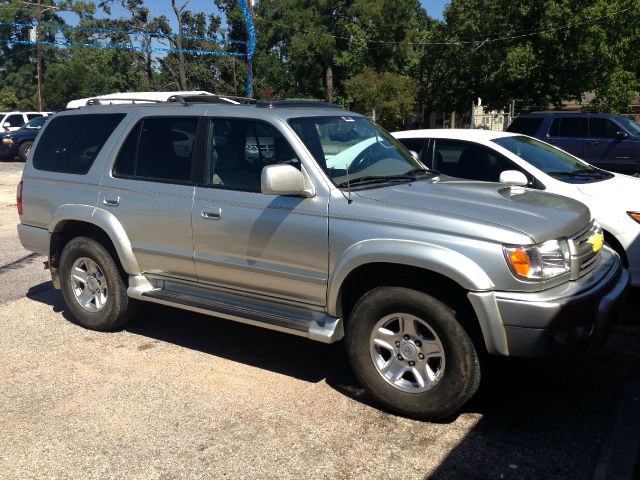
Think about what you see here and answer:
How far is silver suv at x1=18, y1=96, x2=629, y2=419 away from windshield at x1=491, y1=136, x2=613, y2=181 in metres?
2.21

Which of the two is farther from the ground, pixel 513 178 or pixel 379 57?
pixel 379 57

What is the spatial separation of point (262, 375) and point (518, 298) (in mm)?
2035

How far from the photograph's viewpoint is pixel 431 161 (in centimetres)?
711

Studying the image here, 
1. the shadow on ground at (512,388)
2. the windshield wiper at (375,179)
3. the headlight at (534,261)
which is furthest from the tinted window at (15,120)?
the headlight at (534,261)

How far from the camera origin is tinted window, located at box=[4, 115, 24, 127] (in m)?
26.2

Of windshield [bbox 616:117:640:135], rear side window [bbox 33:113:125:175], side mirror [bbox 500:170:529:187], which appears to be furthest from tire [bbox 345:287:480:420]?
windshield [bbox 616:117:640:135]

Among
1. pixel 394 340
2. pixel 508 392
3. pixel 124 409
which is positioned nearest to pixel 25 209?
pixel 124 409

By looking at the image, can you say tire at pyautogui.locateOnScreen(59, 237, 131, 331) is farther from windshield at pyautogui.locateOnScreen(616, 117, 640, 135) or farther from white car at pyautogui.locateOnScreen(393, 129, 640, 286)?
windshield at pyautogui.locateOnScreen(616, 117, 640, 135)

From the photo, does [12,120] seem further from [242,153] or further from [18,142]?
[242,153]

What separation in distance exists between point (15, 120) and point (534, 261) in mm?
26993

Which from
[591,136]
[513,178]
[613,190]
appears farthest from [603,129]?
[513,178]

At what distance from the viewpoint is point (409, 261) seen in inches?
148

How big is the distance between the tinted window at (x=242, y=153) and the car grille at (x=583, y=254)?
6.03 feet

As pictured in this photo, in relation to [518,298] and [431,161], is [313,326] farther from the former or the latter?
[431,161]
